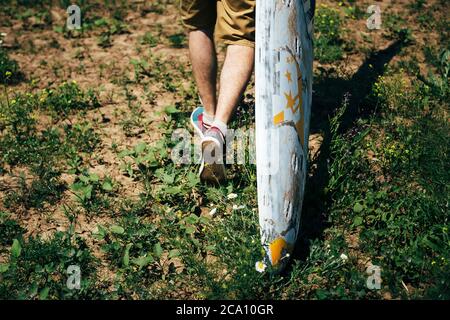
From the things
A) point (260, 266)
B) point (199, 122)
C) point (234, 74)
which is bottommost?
point (260, 266)

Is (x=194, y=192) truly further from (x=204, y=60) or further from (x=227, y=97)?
(x=204, y=60)

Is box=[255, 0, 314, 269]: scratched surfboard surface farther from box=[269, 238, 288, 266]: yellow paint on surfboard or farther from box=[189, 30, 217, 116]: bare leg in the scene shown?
box=[189, 30, 217, 116]: bare leg

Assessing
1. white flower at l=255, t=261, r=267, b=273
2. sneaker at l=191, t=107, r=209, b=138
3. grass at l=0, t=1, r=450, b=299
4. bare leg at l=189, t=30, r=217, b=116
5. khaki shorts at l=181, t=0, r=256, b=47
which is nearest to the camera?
white flower at l=255, t=261, r=267, b=273

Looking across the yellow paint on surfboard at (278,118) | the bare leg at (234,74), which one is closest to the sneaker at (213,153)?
the bare leg at (234,74)

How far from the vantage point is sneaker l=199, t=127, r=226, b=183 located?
3213 mm

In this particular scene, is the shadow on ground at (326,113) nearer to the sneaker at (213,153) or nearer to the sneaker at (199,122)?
the sneaker at (213,153)

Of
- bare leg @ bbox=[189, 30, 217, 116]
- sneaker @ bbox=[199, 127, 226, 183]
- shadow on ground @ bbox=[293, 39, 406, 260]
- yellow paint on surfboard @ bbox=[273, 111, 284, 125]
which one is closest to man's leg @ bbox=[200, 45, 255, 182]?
sneaker @ bbox=[199, 127, 226, 183]

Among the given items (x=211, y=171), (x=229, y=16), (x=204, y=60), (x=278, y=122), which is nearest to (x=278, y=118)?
(x=278, y=122)

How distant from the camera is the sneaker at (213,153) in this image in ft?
10.5

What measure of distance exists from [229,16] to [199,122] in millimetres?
873

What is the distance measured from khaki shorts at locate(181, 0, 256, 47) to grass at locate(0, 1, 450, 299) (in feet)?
2.46

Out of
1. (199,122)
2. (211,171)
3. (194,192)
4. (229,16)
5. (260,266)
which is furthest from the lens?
(199,122)

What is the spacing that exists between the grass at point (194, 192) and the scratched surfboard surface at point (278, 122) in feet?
0.50

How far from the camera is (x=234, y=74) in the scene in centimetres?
326
